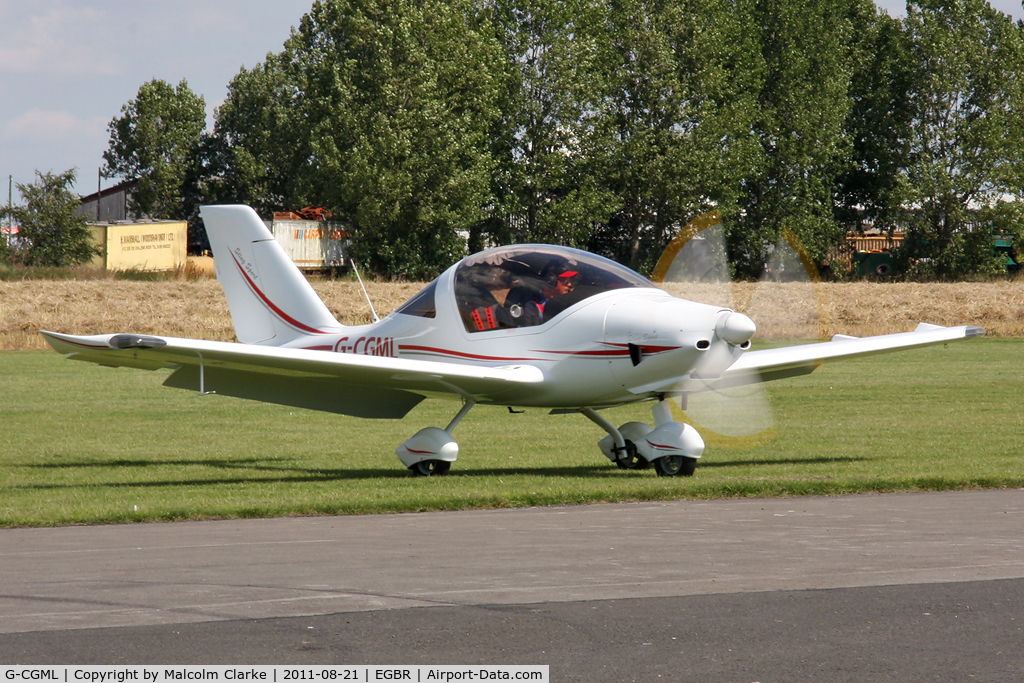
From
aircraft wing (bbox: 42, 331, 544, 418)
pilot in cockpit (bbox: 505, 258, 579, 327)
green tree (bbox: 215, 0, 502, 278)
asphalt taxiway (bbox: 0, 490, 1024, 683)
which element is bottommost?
asphalt taxiway (bbox: 0, 490, 1024, 683)

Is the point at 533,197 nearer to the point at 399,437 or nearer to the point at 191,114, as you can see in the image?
the point at 191,114

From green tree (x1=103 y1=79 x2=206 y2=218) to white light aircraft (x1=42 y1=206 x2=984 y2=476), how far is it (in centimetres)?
6293

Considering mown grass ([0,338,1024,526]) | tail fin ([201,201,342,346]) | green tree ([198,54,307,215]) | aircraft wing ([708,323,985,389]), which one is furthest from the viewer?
green tree ([198,54,307,215])

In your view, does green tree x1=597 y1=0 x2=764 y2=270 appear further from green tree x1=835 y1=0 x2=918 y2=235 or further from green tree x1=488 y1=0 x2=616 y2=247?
green tree x1=835 y1=0 x2=918 y2=235

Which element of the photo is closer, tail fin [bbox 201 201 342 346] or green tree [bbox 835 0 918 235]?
tail fin [bbox 201 201 342 346]

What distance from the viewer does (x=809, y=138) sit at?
59125mm

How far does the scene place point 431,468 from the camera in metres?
11.6

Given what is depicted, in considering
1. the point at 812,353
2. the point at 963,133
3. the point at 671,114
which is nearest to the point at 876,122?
the point at 963,133

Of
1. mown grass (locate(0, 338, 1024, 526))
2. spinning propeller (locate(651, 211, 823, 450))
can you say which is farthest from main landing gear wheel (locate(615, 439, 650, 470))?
spinning propeller (locate(651, 211, 823, 450))

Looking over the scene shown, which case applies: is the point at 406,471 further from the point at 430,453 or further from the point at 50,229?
the point at 50,229

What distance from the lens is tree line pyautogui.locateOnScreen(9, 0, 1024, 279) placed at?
2115 inches

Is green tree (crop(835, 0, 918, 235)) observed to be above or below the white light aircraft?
above

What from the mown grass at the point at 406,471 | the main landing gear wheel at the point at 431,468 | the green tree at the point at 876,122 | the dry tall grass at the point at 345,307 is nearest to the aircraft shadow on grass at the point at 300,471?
the mown grass at the point at 406,471

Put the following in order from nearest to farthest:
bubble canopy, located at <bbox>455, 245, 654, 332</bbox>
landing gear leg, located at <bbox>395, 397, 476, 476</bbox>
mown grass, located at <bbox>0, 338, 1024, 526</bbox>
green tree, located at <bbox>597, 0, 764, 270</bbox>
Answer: mown grass, located at <bbox>0, 338, 1024, 526</bbox>, bubble canopy, located at <bbox>455, 245, 654, 332</bbox>, landing gear leg, located at <bbox>395, 397, 476, 476</bbox>, green tree, located at <bbox>597, 0, 764, 270</bbox>
